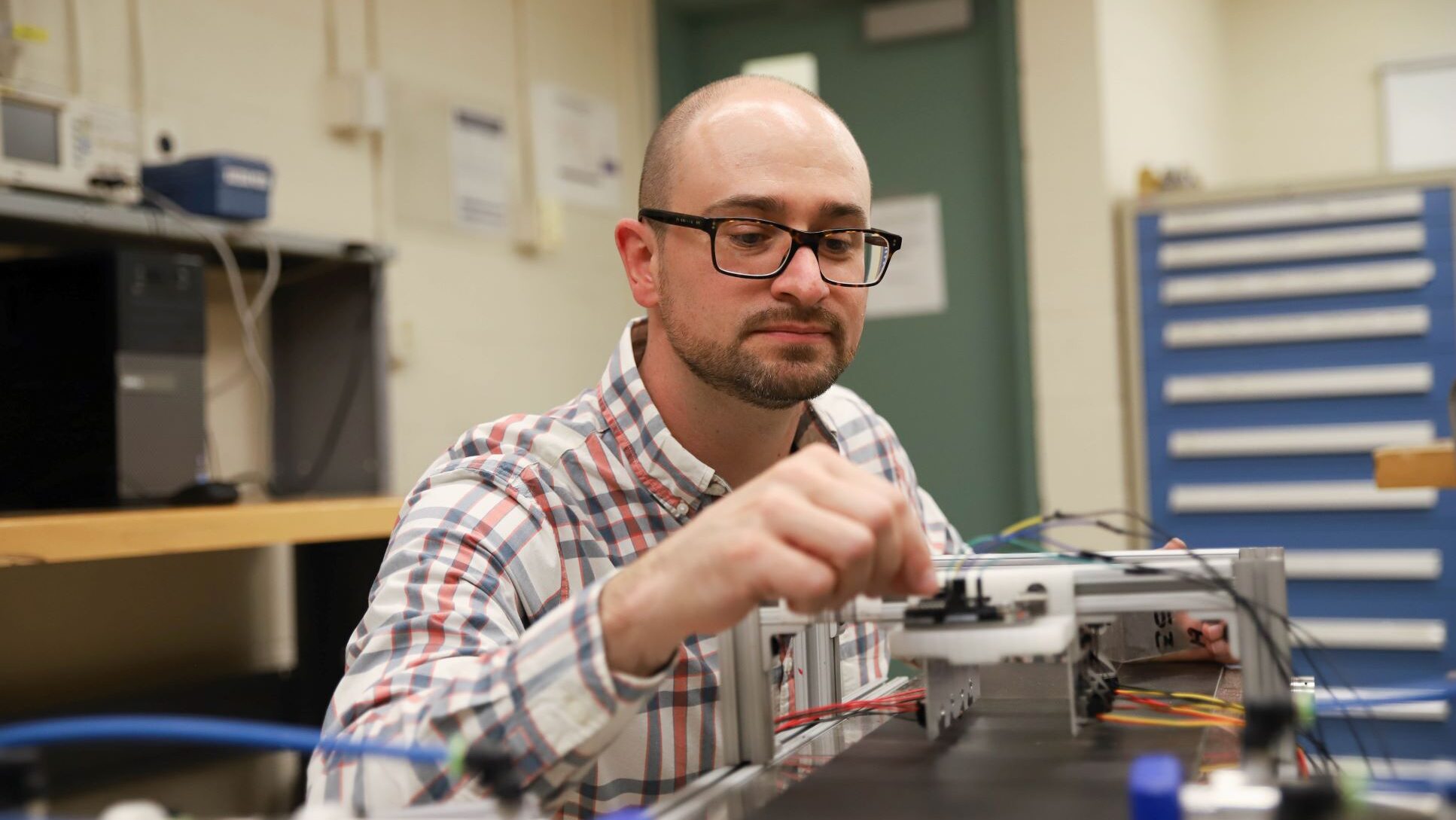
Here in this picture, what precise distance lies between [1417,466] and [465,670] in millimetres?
1265

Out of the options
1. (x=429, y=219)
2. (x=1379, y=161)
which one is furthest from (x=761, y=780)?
(x=1379, y=161)

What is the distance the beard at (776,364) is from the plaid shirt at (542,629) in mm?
77

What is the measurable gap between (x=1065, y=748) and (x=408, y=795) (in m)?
0.40

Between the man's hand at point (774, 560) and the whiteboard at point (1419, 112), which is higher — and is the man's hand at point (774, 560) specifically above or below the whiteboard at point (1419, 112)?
below

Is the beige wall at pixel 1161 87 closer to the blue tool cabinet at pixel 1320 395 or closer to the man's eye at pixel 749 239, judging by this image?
the blue tool cabinet at pixel 1320 395

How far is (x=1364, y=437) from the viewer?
2676 mm

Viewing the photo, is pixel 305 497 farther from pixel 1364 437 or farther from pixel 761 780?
pixel 1364 437

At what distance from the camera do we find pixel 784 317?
111 centimetres

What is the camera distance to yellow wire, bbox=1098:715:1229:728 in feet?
2.60

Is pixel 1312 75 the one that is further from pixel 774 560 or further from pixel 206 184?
pixel 774 560

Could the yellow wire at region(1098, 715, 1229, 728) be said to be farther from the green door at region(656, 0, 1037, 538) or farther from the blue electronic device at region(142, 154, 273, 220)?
the green door at region(656, 0, 1037, 538)

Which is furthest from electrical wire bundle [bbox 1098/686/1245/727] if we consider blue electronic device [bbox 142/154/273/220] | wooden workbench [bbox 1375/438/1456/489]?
blue electronic device [bbox 142/154/273/220]

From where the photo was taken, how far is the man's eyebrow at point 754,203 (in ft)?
3.61

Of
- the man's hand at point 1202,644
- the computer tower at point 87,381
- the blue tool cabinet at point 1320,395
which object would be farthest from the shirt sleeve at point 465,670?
the blue tool cabinet at point 1320,395
